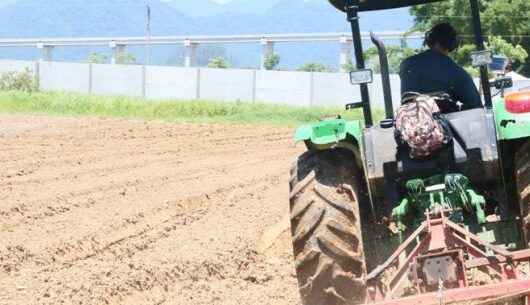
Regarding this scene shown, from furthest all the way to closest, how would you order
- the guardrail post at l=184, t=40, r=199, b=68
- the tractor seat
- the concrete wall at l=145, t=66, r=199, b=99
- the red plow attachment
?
1. the guardrail post at l=184, t=40, r=199, b=68
2. the concrete wall at l=145, t=66, r=199, b=99
3. the tractor seat
4. the red plow attachment

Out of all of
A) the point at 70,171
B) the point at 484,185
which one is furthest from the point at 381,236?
the point at 70,171

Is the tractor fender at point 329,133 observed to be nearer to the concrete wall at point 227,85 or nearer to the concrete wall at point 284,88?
the concrete wall at point 284,88

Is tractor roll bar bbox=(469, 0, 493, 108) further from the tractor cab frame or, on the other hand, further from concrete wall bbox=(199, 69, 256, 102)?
concrete wall bbox=(199, 69, 256, 102)

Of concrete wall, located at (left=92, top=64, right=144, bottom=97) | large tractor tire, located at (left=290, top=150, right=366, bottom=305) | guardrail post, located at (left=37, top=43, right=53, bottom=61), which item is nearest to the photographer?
large tractor tire, located at (left=290, top=150, right=366, bottom=305)

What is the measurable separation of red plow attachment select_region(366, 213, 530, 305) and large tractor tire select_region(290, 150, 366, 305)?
5.3 inches

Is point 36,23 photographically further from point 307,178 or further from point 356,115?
point 307,178

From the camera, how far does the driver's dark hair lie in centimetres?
734

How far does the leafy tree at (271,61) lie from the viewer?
4348 cm

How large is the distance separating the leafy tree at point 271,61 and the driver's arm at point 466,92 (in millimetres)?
36277

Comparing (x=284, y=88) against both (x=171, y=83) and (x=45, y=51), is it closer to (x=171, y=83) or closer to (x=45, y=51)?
(x=171, y=83)

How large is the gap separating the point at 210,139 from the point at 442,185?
47.3ft

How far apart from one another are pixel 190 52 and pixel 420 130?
3997 centimetres

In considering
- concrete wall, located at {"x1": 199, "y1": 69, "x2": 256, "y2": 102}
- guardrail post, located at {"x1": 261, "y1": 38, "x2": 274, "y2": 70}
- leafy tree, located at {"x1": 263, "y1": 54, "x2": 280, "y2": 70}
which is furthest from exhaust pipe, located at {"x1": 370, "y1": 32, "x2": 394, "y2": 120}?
guardrail post, located at {"x1": 261, "y1": 38, "x2": 274, "y2": 70}

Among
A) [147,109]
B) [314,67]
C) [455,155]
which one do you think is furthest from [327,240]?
[314,67]
